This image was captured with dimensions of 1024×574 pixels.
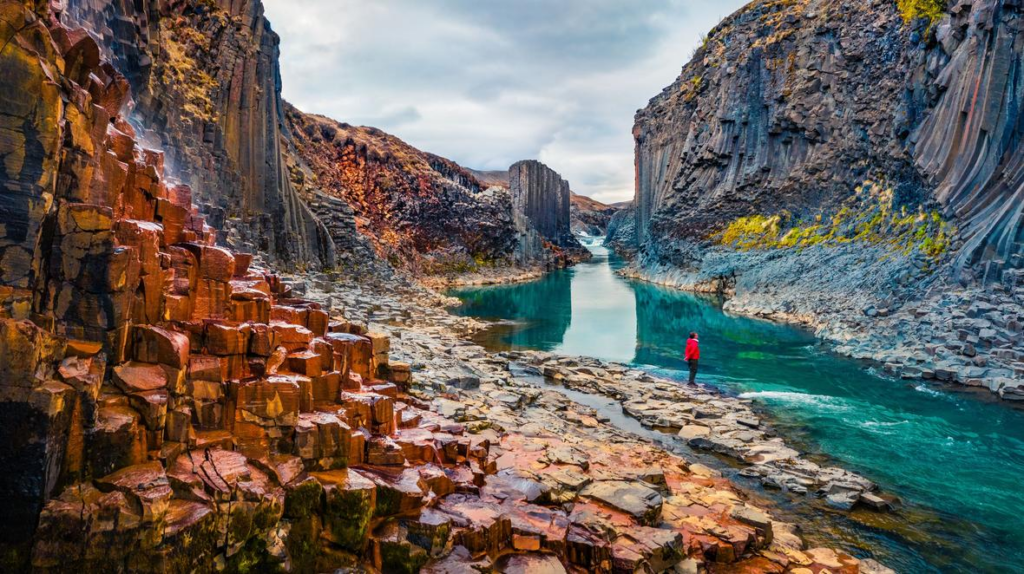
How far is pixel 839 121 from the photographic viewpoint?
172 feet

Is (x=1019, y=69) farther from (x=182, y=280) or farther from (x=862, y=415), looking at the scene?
(x=182, y=280)

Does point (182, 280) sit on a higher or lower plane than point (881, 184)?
lower

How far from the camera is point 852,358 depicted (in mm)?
29312

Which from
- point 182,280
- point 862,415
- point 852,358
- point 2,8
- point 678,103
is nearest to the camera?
point 2,8

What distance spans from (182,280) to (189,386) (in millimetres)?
1630

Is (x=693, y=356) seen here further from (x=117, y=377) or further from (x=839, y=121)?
(x=839, y=121)

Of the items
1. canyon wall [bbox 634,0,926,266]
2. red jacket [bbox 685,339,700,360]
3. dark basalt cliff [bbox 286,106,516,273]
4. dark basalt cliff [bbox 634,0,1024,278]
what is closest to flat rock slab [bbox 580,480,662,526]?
red jacket [bbox 685,339,700,360]

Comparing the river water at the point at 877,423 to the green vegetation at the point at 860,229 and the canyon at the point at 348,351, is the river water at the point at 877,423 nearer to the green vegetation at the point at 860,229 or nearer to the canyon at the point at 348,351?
the canyon at the point at 348,351

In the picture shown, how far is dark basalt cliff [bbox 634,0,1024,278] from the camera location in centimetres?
3020

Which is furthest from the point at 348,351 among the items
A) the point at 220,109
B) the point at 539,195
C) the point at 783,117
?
the point at 539,195

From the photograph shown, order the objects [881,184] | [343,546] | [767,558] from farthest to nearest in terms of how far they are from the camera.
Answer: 1. [881,184]
2. [767,558]
3. [343,546]

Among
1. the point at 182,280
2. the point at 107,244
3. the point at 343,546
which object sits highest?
the point at 107,244

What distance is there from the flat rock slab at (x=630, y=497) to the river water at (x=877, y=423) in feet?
13.4

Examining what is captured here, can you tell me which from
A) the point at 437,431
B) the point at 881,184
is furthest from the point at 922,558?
the point at 881,184
